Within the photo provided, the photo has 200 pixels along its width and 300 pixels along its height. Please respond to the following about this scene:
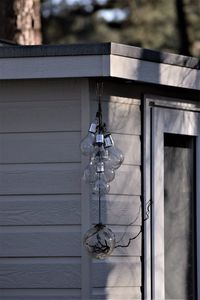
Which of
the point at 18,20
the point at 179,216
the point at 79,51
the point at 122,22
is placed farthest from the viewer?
the point at 122,22

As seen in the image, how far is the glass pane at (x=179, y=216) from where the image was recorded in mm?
5637

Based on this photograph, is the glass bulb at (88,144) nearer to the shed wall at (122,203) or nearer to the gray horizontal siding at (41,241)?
the shed wall at (122,203)

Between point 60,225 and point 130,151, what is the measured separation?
678mm

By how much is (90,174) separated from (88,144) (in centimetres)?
19

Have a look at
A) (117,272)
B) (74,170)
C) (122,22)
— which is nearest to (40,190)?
(74,170)

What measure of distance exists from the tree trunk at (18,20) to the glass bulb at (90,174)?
13.6 ft

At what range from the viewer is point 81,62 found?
201 inches

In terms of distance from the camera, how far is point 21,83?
5316mm

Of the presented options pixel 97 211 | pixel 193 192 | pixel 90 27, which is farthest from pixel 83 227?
pixel 90 27

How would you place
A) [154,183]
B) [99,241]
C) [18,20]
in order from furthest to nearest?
[18,20] < [154,183] < [99,241]

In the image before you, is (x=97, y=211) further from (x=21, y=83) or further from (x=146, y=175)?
(x=21, y=83)

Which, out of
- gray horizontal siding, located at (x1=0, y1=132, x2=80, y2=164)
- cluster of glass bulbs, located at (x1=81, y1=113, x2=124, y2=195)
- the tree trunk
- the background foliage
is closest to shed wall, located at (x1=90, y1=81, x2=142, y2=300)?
gray horizontal siding, located at (x1=0, y1=132, x2=80, y2=164)

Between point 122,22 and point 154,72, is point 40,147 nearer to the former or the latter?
point 154,72

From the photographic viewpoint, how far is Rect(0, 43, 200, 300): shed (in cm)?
516
